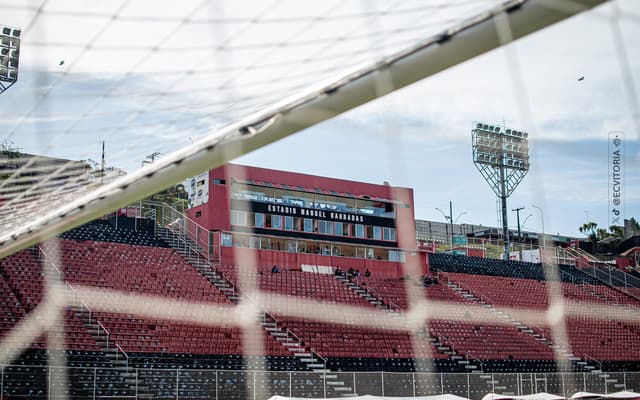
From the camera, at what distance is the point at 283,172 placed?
2853 cm

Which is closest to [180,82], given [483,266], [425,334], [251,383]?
[251,383]

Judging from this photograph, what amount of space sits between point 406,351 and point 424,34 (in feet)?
69.3

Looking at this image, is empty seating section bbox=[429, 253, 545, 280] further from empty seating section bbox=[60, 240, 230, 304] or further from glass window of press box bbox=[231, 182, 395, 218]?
empty seating section bbox=[60, 240, 230, 304]

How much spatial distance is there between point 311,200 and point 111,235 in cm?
753

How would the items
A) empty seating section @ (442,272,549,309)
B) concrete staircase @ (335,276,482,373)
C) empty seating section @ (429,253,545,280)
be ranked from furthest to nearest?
empty seating section @ (429,253,545,280) → empty seating section @ (442,272,549,309) → concrete staircase @ (335,276,482,373)

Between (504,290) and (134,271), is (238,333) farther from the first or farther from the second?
(504,290)

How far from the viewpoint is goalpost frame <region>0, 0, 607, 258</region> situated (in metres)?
3.97

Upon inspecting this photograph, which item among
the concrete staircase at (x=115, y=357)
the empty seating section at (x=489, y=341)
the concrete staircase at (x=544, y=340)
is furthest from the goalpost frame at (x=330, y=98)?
the concrete staircase at (x=544, y=340)

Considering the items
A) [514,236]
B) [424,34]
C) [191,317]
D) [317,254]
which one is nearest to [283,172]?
[317,254]

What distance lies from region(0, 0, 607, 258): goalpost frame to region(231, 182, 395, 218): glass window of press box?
2022cm

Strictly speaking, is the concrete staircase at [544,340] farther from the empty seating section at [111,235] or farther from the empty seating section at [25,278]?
the empty seating section at [25,278]

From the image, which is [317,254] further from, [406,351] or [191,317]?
[191,317]

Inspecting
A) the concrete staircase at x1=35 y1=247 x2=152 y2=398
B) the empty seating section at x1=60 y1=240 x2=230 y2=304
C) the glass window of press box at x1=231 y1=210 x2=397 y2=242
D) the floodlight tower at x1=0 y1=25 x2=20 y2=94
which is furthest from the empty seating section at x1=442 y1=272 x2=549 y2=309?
the floodlight tower at x1=0 y1=25 x2=20 y2=94

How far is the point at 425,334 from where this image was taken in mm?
26719
